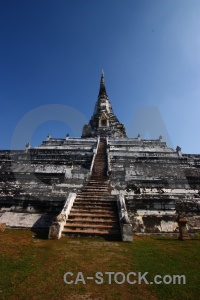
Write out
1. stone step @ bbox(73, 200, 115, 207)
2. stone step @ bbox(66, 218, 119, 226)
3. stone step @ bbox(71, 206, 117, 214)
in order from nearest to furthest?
stone step @ bbox(66, 218, 119, 226) → stone step @ bbox(71, 206, 117, 214) → stone step @ bbox(73, 200, 115, 207)

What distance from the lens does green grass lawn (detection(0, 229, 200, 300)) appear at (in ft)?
11.6

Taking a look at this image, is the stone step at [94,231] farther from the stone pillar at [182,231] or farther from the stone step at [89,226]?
the stone pillar at [182,231]

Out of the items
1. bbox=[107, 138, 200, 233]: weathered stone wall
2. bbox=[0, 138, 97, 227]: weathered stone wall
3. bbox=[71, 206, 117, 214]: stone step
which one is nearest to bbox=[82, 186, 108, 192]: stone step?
bbox=[0, 138, 97, 227]: weathered stone wall

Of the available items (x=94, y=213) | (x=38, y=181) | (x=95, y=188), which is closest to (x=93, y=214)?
(x=94, y=213)

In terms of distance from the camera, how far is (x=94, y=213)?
8406 millimetres

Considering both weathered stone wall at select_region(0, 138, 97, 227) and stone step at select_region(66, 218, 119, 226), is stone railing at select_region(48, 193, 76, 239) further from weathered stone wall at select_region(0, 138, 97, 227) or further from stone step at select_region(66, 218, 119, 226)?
weathered stone wall at select_region(0, 138, 97, 227)

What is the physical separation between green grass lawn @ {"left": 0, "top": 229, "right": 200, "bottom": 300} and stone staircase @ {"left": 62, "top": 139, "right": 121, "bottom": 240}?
0.51 metres

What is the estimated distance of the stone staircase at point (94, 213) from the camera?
7.16 m

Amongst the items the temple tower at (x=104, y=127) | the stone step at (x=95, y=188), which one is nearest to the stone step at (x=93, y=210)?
the stone step at (x=95, y=188)

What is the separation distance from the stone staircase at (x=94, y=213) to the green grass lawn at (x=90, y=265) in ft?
1.68

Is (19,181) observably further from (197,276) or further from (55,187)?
(197,276)

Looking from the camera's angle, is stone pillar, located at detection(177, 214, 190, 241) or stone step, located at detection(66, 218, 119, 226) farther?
stone step, located at detection(66, 218, 119, 226)

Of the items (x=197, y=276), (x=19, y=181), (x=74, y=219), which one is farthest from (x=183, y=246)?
(x=19, y=181)

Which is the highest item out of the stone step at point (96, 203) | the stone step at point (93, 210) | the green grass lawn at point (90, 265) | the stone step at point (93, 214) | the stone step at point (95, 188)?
the stone step at point (95, 188)
